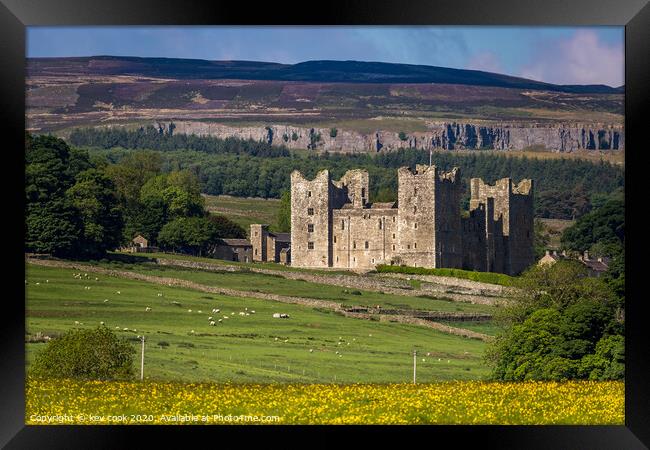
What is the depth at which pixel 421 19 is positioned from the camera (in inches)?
667

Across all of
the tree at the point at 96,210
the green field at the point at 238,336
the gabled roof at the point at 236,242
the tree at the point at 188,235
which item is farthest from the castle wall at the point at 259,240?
the green field at the point at 238,336

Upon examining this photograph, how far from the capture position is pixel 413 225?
78.4 m

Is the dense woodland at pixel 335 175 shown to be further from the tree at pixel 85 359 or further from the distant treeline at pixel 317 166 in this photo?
the tree at pixel 85 359

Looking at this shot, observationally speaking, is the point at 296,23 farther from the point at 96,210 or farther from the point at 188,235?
the point at 188,235

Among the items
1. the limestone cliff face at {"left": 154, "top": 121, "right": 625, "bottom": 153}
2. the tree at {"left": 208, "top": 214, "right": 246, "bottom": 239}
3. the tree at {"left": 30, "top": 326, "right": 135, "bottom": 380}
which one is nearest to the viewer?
the tree at {"left": 30, "top": 326, "right": 135, "bottom": 380}

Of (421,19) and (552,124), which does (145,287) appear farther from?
(552,124)

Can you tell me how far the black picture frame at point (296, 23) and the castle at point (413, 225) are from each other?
60008 millimetres

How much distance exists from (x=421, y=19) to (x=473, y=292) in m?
47.1

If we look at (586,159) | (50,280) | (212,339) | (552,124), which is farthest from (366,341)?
(552,124)

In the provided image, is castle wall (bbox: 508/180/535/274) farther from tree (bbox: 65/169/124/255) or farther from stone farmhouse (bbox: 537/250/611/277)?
tree (bbox: 65/169/124/255)

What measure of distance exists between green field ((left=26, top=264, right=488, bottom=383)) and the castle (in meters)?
23.0

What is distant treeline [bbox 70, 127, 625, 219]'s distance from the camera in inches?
4722

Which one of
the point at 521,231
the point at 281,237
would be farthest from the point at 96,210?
the point at 521,231

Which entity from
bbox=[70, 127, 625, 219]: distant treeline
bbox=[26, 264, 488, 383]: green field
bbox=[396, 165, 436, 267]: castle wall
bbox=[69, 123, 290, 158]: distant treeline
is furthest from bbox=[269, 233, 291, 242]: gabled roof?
bbox=[69, 123, 290, 158]: distant treeline
